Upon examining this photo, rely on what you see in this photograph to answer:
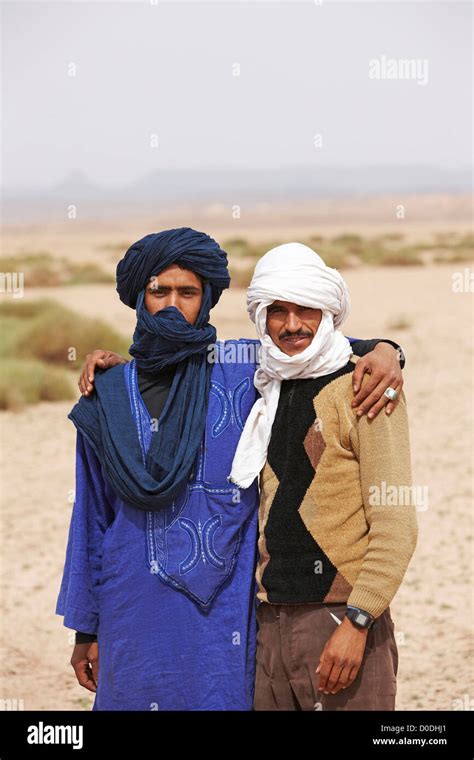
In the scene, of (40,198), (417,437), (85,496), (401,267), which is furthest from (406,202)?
(85,496)

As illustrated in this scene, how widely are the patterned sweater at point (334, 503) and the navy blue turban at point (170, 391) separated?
294 mm

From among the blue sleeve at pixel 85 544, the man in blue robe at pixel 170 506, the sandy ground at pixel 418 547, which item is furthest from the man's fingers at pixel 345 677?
the sandy ground at pixel 418 547

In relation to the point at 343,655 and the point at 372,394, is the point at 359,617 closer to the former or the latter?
the point at 343,655

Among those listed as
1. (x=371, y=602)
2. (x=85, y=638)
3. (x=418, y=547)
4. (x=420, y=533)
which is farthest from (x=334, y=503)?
(x=420, y=533)

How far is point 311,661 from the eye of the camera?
3219 millimetres

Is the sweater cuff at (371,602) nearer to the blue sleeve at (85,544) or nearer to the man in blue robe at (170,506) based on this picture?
the man in blue robe at (170,506)

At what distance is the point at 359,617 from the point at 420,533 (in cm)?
701

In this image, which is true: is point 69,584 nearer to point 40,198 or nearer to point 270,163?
point 40,198

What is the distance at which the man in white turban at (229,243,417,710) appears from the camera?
3109 mm

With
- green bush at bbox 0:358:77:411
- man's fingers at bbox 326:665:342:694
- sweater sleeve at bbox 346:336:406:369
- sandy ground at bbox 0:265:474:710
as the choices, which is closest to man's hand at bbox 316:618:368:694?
man's fingers at bbox 326:665:342:694

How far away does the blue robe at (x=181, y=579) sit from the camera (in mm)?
3398

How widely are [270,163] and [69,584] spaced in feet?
377

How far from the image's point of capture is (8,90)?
239 feet

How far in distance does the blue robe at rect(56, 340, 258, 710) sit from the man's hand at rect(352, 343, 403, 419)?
42 cm
